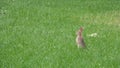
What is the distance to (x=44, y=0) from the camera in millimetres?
20969

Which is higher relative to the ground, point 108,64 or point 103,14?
point 108,64

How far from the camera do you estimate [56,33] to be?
13.1m

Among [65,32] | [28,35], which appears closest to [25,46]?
[28,35]

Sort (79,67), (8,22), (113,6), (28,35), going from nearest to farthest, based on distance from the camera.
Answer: (79,67) → (28,35) → (8,22) → (113,6)

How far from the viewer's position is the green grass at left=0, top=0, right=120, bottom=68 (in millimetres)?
10016

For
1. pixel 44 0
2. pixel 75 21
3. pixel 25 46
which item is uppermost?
pixel 25 46

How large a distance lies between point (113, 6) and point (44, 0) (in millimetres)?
3401

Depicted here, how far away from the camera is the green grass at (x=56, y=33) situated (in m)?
10.0

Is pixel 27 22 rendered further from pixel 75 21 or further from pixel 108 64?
pixel 108 64

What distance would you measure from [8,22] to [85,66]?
19.3ft

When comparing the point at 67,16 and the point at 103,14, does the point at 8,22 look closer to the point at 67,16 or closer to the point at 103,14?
the point at 67,16

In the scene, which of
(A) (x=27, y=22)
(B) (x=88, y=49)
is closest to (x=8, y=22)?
(A) (x=27, y=22)

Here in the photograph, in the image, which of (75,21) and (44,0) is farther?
(44,0)

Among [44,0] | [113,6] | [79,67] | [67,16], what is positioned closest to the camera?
[79,67]
